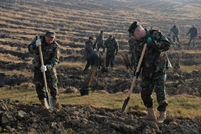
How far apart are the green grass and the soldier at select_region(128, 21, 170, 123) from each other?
117cm

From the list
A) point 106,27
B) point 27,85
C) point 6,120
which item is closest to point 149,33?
point 6,120

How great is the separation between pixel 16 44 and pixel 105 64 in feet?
34.4

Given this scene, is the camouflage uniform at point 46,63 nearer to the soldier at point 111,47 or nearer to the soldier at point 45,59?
the soldier at point 45,59

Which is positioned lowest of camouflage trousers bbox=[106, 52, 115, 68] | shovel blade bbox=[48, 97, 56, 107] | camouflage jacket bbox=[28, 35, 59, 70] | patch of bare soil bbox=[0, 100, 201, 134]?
camouflage trousers bbox=[106, 52, 115, 68]

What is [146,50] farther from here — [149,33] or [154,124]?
[154,124]

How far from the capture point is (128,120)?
5.81 meters

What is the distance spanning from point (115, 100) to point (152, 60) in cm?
326

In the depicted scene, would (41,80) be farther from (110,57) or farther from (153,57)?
(110,57)

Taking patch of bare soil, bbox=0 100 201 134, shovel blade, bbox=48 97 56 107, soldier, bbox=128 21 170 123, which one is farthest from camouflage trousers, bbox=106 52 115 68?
soldier, bbox=128 21 170 123

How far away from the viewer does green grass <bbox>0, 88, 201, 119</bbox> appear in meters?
7.28

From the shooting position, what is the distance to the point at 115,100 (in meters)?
8.67

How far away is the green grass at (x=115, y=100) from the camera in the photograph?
7279mm

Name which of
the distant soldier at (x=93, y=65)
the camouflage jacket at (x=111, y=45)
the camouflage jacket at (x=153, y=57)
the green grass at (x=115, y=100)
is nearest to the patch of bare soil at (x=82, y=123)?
the green grass at (x=115, y=100)

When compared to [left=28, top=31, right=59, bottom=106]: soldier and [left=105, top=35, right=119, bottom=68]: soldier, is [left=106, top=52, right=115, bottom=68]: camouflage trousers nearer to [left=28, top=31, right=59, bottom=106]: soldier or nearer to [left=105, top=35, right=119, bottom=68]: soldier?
[left=105, top=35, right=119, bottom=68]: soldier
